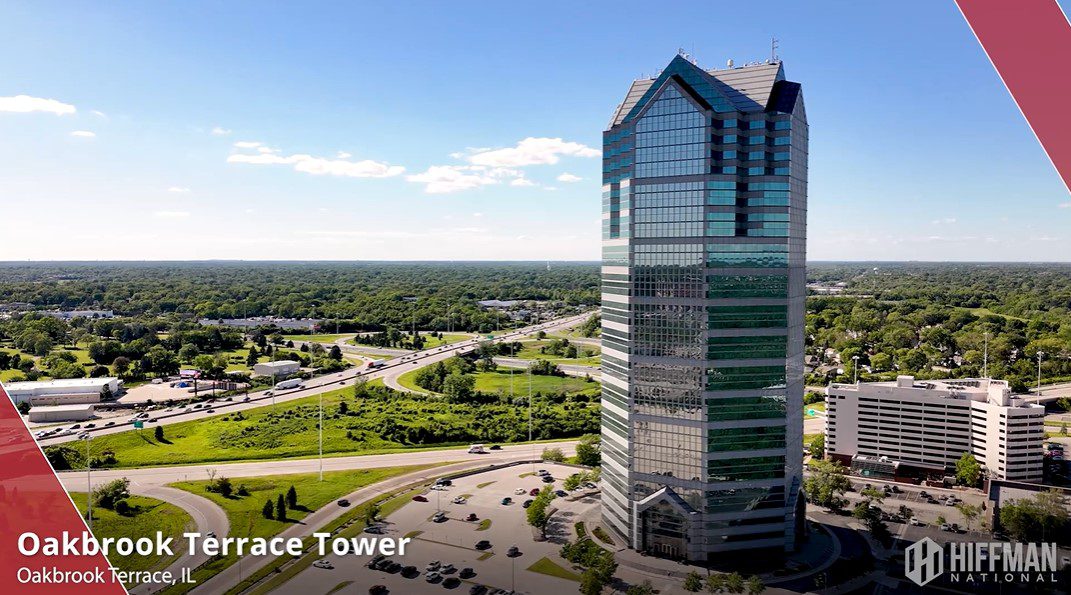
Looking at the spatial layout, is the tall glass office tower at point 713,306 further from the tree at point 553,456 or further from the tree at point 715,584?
the tree at point 553,456

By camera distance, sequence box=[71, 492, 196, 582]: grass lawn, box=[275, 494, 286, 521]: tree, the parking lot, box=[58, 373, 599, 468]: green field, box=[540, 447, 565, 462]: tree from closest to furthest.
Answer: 1. the parking lot
2. box=[71, 492, 196, 582]: grass lawn
3. box=[275, 494, 286, 521]: tree
4. box=[540, 447, 565, 462]: tree
5. box=[58, 373, 599, 468]: green field

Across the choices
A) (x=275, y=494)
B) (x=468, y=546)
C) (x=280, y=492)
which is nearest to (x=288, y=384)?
(x=280, y=492)

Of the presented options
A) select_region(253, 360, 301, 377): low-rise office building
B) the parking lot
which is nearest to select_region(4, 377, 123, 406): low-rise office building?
select_region(253, 360, 301, 377): low-rise office building

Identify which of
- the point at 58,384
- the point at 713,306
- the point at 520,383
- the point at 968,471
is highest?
the point at 713,306

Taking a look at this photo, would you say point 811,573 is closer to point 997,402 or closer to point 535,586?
point 535,586

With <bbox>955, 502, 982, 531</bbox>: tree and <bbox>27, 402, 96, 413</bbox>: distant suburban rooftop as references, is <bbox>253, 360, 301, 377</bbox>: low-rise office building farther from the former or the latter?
<bbox>955, 502, 982, 531</bbox>: tree

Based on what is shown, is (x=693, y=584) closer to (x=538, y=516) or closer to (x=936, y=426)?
(x=538, y=516)

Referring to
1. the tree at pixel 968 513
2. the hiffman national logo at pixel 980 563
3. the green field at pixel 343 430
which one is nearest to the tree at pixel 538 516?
the hiffman national logo at pixel 980 563
